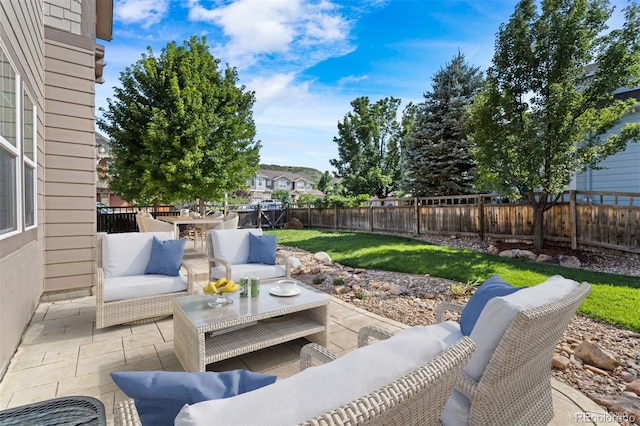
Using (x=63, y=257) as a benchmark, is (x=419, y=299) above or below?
below

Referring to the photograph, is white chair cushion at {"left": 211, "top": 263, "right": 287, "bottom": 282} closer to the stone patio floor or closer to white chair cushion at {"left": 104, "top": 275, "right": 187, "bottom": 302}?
white chair cushion at {"left": 104, "top": 275, "right": 187, "bottom": 302}

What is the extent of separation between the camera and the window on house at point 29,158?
3.36 m

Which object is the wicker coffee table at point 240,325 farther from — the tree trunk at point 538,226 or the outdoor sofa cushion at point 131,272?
the tree trunk at point 538,226

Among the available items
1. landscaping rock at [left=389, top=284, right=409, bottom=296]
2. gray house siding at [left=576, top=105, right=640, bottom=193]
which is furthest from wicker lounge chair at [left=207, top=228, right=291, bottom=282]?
gray house siding at [left=576, top=105, right=640, bottom=193]

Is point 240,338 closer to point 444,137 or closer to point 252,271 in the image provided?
point 252,271

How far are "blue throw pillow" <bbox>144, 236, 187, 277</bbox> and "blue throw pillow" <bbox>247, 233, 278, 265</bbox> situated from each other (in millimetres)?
963

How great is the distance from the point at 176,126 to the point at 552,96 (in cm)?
934

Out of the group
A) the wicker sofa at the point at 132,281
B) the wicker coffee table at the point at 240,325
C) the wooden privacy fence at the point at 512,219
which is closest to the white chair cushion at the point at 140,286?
the wicker sofa at the point at 132,281

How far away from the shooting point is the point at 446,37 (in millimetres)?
8445

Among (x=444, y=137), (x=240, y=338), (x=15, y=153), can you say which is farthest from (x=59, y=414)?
(x=444, y=137)

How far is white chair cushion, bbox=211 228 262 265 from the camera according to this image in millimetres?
4465

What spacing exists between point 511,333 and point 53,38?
6.22 metres

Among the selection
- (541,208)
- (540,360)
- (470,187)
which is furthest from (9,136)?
(470,187)

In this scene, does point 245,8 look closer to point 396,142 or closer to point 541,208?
point 541,208
